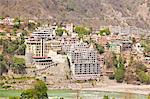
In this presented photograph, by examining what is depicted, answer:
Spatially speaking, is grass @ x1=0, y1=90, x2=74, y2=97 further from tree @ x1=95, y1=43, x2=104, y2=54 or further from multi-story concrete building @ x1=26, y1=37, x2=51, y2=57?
tree @ x1=95, y1=43, x2=104, y2=54

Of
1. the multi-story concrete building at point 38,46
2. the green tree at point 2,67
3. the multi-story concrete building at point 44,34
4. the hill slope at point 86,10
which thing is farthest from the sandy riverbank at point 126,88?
the hill slope at point 86,10

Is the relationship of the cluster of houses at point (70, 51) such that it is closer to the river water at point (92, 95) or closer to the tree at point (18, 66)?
the tree at point (18, 66)

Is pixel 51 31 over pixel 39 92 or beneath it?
over

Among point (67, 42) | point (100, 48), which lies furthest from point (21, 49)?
point (100, 48)

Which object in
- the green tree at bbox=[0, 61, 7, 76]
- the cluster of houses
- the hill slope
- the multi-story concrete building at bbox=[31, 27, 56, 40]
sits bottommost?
the green tree at bbox=[0, 61, 7, 76]

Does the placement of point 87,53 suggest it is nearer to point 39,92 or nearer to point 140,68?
point 140,68

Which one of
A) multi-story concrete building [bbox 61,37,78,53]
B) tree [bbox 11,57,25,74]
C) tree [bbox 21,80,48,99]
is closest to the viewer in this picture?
tree [bbox 21,80,48,99]

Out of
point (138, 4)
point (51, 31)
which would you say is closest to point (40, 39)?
point (51, 31)

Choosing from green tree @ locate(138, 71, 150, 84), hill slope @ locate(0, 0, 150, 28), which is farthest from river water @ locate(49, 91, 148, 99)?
hill slope @ locate(0, 0, 150, 28)
